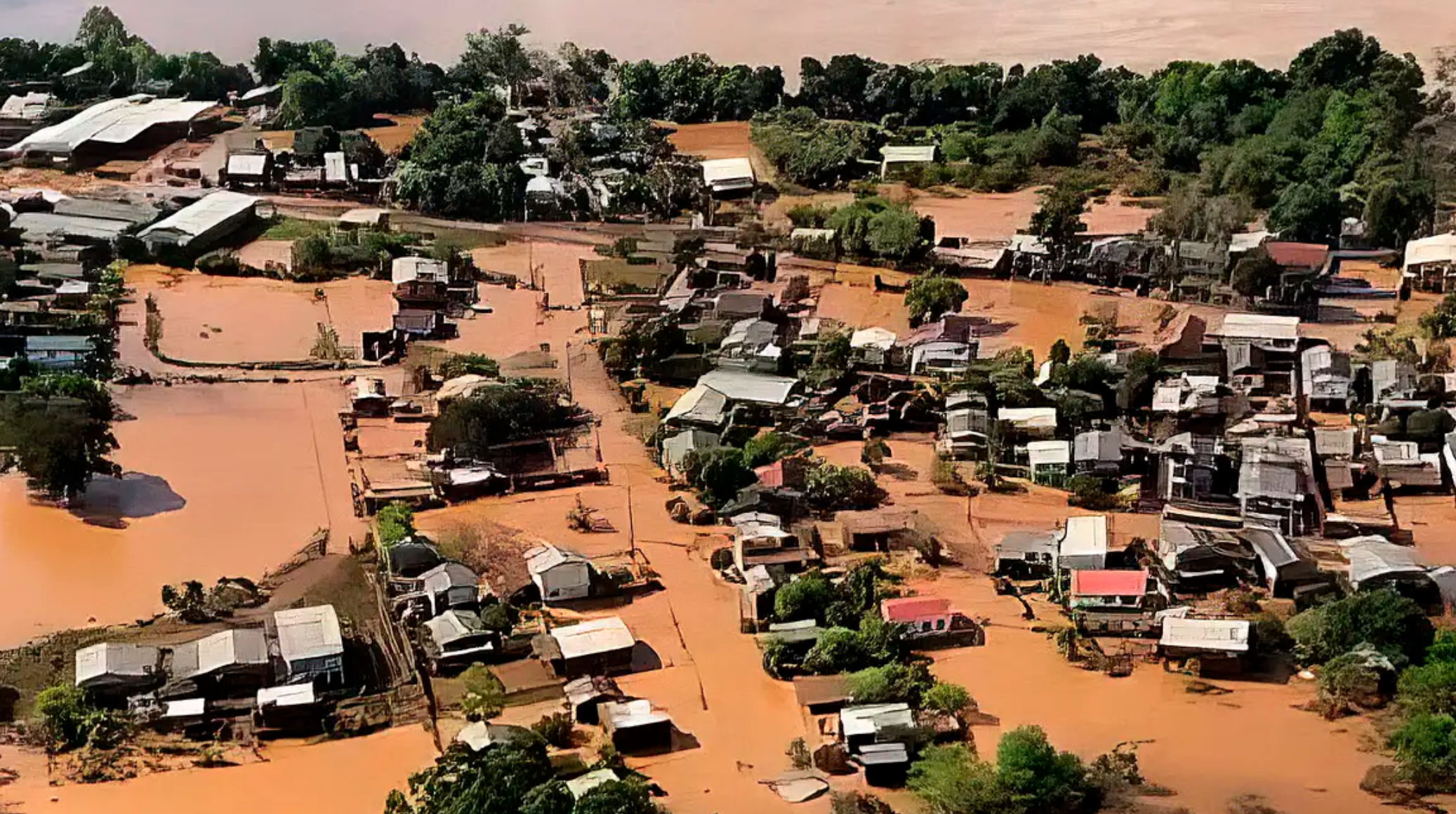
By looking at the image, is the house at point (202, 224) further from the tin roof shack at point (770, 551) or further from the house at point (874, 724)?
the house at point (874, 724)

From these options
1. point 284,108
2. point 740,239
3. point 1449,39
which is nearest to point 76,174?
point 284,108

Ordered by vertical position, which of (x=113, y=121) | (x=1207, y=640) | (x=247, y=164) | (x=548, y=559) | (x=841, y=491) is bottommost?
(x=1207, y=640)

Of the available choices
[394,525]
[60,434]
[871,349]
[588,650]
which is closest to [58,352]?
[60,434]

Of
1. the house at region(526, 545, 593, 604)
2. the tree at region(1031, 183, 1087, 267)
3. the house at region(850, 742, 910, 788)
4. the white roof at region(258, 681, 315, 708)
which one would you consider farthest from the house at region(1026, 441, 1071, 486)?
the white roof at region(258, 681, 315, 708)

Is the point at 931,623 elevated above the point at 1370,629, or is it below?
below

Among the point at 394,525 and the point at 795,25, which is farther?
the point at 795,25

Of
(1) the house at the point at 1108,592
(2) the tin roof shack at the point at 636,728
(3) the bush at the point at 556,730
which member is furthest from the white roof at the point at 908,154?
(3) the bush at the point at 556,730

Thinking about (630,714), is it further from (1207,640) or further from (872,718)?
(1207,640)
